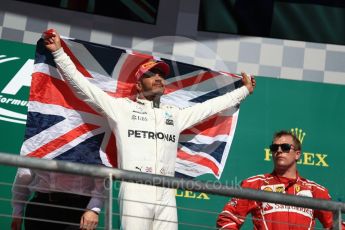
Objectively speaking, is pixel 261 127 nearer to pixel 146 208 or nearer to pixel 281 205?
pixel 281 205

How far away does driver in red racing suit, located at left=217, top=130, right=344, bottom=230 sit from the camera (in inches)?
130

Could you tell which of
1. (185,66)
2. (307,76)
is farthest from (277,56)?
(185,66)

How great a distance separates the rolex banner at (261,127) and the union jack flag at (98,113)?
614mm

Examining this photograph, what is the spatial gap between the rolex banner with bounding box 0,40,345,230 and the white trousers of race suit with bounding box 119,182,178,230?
1.17 m

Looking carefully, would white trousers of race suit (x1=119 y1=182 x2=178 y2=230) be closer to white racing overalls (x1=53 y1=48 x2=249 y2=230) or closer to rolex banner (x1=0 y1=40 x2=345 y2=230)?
white racing overalls (x1=53 y1=48 x2=249 y2=230)

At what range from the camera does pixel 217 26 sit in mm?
4852

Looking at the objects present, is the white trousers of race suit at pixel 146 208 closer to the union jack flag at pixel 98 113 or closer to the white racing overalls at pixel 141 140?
the white racing overalls at pixel 141 140

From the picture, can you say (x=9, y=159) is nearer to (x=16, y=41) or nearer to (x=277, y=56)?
(x=16, y=41)

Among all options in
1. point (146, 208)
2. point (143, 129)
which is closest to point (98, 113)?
point (143, 129)

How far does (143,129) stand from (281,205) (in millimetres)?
817

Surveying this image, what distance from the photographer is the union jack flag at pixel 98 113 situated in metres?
3.72

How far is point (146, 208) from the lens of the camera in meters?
3.26

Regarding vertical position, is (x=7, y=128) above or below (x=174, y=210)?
above

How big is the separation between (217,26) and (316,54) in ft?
2.53
